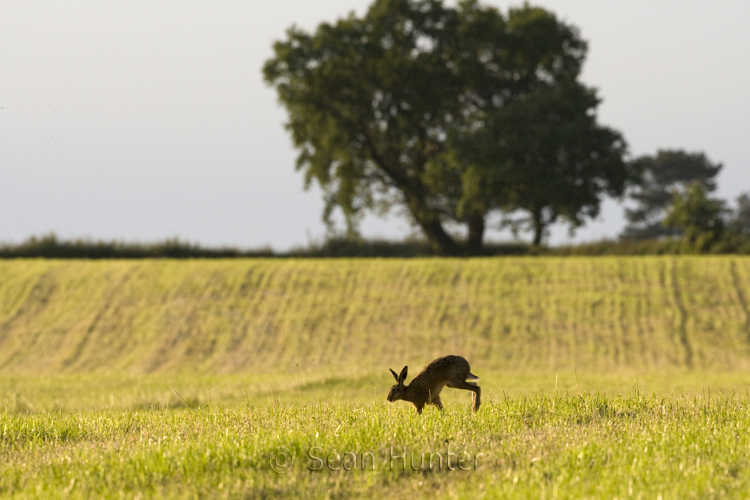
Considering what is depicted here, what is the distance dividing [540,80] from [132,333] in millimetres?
28999

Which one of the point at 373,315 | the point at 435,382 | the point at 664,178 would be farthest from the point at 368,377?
A: the point at 664,178

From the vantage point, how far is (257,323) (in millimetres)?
31062

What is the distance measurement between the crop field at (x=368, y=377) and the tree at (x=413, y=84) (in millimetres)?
9484

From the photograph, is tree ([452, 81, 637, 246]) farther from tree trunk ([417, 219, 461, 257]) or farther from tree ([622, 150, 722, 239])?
tree ([622, 150, 722, 239])

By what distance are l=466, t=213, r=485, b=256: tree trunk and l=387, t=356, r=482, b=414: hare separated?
38854 millimetres

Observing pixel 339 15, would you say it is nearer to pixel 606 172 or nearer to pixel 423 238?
pixel 423 238

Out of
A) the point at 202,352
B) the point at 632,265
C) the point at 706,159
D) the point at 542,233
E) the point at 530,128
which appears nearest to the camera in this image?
the point at 202,352

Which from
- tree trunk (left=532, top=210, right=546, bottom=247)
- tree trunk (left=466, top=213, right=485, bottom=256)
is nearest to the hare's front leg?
tree trunk (left=532, top=210, right=546, bottom=247)

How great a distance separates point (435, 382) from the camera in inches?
342

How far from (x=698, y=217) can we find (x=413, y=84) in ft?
58.6

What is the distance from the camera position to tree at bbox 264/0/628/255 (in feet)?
149

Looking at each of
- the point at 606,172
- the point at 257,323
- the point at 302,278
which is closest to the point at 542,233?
the point at 606,172

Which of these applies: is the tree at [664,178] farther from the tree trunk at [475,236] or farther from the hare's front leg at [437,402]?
the hare's front leg at [437,402]

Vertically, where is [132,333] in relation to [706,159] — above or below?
below
